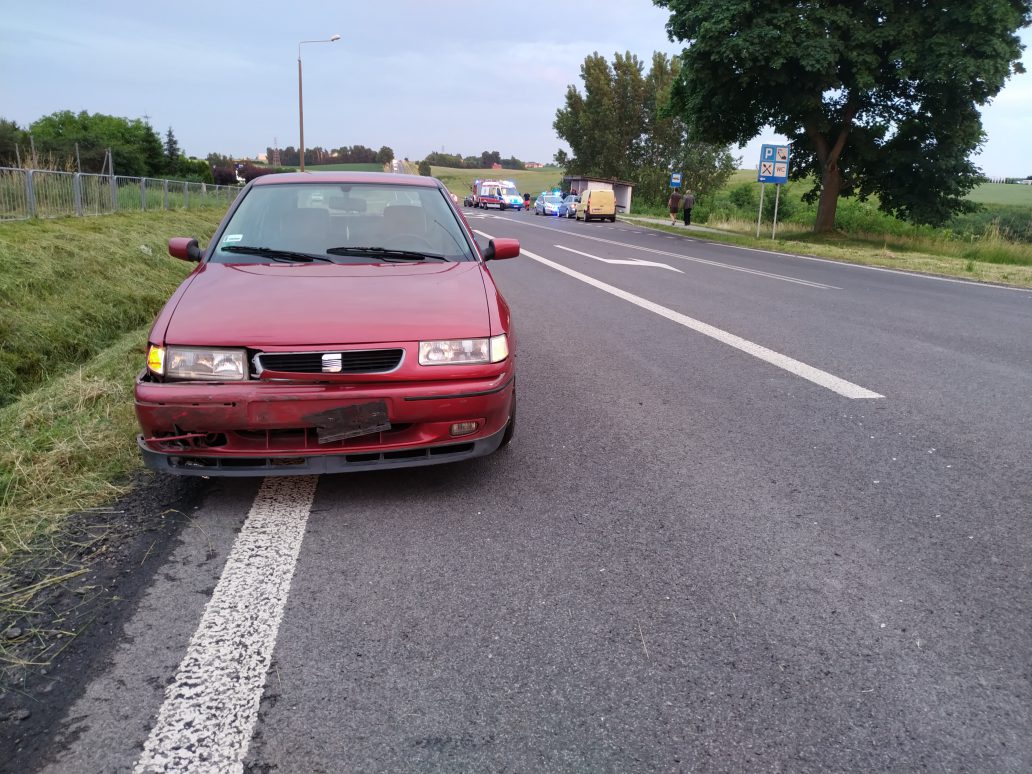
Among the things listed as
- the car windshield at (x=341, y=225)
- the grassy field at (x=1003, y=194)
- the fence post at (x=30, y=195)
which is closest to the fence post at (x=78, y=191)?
the fence post at (x=30, y=195)

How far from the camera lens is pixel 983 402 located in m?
5.31

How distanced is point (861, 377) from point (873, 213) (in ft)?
133

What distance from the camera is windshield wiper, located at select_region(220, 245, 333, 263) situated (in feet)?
14.2

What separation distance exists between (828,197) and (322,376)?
29198mm

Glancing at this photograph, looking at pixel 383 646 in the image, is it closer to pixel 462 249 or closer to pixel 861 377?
pixel 462 249

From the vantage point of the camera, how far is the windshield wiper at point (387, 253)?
14.6ft

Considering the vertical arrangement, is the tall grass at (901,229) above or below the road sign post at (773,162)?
below

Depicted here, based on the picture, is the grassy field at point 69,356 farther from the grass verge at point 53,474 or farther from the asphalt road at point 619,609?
the asphalt road at point 619,609

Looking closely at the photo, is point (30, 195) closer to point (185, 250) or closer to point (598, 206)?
point (185, 250)

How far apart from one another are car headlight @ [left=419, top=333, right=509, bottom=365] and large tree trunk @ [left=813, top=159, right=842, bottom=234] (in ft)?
92.0

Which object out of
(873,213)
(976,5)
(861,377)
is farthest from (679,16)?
(861,377)

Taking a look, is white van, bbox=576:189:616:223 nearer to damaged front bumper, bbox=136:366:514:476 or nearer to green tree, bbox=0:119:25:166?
green tree, bbox=0:119:25:166

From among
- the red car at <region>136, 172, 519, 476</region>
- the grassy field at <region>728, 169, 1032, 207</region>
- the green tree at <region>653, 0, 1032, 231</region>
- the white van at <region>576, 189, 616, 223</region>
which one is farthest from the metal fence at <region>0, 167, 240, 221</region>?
the grassy field at <region>728, 169, 1032, 207</region>

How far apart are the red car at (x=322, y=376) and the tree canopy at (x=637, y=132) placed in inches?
3075
